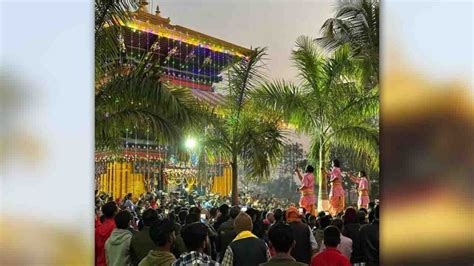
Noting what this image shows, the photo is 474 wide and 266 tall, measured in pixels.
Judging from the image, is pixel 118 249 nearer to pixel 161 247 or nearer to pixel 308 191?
pixel 161 247

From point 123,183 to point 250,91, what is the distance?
532 centimetres

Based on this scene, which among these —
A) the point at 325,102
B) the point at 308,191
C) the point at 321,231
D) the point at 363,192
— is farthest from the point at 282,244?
the point at 363,192

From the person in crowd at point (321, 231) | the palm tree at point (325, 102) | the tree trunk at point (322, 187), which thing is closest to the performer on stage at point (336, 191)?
the tree trunk at point (322, 187)

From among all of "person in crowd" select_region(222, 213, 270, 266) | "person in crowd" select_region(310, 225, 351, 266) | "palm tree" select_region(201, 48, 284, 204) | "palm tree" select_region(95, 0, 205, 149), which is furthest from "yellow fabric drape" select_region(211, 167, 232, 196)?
"person in crowd" select_region(310, 225, 351, 266)

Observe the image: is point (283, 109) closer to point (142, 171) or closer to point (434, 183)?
Answer: point (142, 171)

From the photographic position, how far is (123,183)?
14633 mm

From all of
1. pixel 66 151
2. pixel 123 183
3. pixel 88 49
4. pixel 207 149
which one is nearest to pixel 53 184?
pixel 66 151

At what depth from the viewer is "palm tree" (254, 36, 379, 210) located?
432 inches

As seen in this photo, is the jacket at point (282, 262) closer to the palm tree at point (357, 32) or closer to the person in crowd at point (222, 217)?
the person in crowd at point (222, 217)

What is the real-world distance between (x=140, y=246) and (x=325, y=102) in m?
7.74

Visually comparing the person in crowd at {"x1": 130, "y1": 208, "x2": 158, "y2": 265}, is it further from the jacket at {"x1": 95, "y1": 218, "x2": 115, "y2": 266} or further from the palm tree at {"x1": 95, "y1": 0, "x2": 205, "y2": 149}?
the palm tree at {"x1": 95, "y1": 0, "x2": 205, "y2": 149}

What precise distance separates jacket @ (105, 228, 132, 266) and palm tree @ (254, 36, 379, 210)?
23.9ft

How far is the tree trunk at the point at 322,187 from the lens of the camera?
10.6 metres

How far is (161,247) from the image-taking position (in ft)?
10.6
